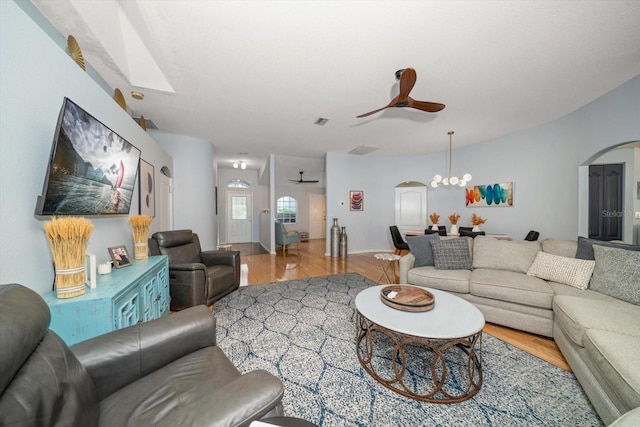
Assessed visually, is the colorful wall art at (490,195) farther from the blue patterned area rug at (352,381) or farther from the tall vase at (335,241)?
the blue patterned area rug at (352,381)

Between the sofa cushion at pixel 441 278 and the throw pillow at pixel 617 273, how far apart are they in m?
1.01

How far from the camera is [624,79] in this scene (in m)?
2.60

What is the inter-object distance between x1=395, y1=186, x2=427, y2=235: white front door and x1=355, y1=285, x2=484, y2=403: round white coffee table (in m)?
4.60

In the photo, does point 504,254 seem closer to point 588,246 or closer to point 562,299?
point 588,246

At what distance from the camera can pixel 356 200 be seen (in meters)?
6.20

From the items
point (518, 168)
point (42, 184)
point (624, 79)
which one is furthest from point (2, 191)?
point (518, 168)

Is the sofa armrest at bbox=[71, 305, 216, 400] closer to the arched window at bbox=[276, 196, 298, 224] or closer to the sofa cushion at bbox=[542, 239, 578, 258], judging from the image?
the sofa cushion at bbox=[542, 239, 578, 258]

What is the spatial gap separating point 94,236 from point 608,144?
5.99 m

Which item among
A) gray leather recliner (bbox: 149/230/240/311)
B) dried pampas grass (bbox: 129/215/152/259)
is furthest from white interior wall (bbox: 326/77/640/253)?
dried pampas grass (bbox: 129/215/152/259)

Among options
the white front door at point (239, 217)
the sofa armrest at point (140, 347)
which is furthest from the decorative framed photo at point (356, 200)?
the sofa armrest at point (140, 347)

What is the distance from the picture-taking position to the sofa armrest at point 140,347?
0.98 meters

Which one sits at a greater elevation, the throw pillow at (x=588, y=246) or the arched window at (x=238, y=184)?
the arched window at (x=238, y=184)

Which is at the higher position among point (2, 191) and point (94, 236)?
point (2, 191)

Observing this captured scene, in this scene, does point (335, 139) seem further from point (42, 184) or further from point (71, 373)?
point (71, 373)
